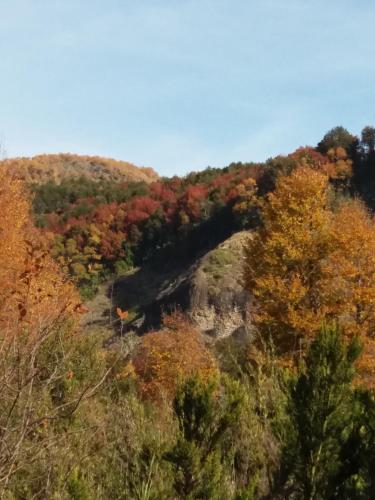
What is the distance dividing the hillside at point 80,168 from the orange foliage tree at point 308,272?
5692 inches

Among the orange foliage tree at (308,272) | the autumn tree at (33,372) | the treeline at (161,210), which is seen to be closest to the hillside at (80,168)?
the treeline at (161,210)

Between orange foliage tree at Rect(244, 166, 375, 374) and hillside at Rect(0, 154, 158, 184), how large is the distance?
144566 millimetres

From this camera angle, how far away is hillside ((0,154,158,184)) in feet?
541

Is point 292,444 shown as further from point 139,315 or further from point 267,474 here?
point 139,315

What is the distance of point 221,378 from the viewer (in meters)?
6.10

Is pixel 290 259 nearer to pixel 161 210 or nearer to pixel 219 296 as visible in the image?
pixel 219 296

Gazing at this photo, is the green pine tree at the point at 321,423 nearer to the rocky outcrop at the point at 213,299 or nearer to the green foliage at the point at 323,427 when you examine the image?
the green foliage at the point at 323,427

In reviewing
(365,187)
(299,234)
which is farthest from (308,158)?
(299,234)

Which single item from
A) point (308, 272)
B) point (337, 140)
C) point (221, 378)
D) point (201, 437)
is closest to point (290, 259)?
point (308, 272)

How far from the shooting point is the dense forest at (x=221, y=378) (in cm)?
415

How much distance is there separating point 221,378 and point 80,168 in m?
172

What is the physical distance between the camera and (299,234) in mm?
20359

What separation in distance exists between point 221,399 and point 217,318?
1764 inches

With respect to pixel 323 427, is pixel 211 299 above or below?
below
